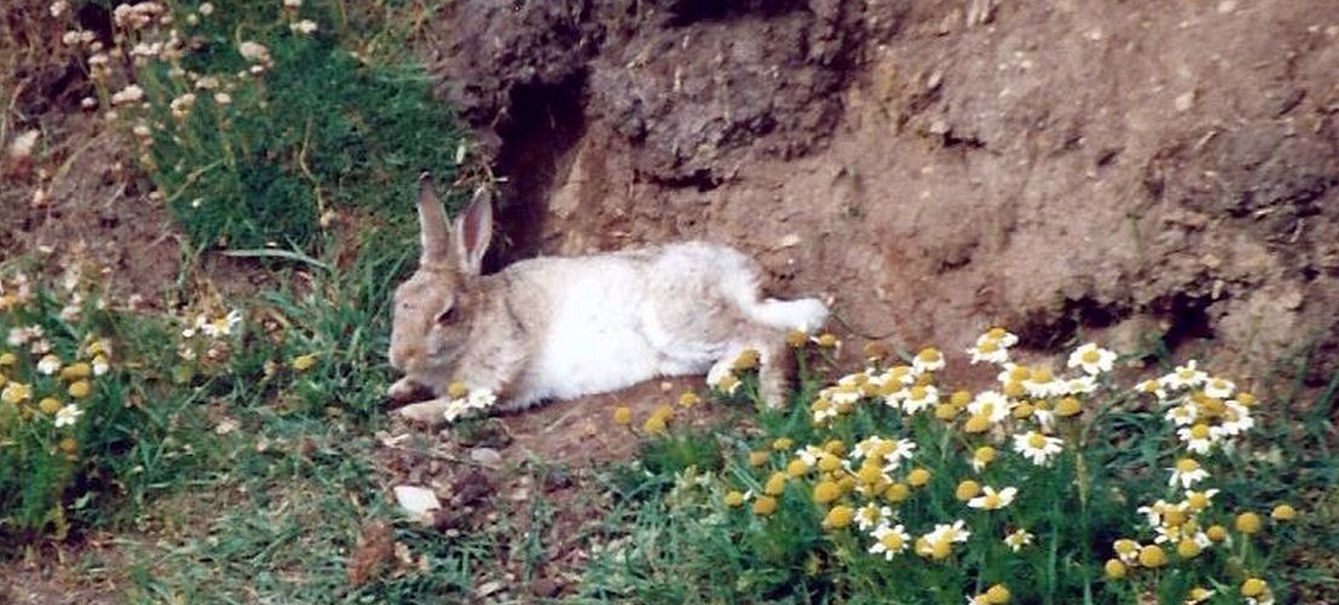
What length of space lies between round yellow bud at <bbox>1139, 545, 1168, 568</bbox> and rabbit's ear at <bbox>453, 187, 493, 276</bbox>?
2487 mm

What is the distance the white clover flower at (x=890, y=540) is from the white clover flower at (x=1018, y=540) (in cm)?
21

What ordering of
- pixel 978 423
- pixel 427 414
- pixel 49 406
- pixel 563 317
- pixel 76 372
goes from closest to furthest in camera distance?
pixel 978 423 → pixel 49 406 → pixel 76 372 → pixel 427 414 → pixel 563 317

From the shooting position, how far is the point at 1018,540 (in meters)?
4.52

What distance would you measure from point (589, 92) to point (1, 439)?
6.89ft

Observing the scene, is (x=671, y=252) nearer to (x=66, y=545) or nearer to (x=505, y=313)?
(x=505, y=313)

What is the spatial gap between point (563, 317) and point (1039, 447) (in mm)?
1966

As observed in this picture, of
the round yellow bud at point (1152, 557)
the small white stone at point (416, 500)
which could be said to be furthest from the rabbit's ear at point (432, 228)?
the round yellow bud at point (1152, 557)

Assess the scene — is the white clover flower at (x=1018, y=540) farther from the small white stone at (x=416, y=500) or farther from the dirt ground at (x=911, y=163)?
the small white stone at (x=416, y=500)

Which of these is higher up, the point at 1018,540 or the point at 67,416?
the point at 1018,540

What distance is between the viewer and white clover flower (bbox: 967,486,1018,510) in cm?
449

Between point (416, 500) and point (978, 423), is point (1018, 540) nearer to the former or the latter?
point (978, 423)

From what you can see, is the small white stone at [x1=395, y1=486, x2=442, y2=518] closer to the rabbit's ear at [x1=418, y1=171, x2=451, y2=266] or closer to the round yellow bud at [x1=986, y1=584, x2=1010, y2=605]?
the rabbit's ear at [x1=418, y1=171, x2=451, y2=266]

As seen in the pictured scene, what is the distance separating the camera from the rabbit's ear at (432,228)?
618 cm

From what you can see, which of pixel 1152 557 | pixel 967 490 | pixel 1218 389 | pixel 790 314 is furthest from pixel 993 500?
pixel 790 314
